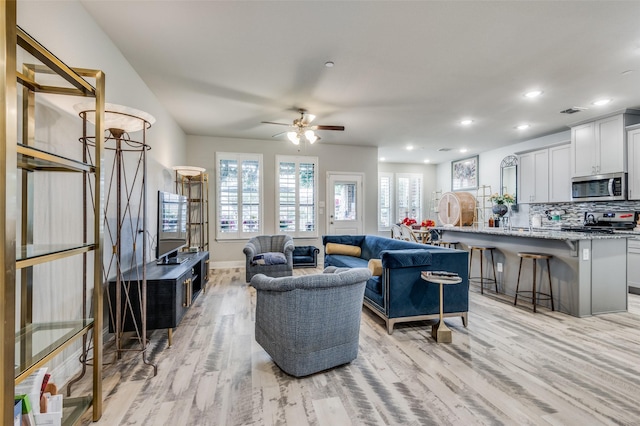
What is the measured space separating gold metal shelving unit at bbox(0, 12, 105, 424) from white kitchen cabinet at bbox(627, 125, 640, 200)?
21.5 feet

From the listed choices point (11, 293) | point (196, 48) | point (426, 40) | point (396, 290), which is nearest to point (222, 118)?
point (196, 48)

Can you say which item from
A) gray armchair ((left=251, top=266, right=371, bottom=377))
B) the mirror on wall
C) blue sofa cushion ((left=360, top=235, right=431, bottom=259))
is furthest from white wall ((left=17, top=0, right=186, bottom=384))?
the mirror on wall

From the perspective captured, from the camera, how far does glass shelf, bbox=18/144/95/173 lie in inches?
45.8

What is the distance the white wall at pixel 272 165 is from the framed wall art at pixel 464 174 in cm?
295

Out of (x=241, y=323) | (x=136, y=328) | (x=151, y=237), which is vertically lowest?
(x=241, y=323)

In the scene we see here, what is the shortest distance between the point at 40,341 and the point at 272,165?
5.54m

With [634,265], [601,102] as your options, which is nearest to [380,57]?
[601,102]

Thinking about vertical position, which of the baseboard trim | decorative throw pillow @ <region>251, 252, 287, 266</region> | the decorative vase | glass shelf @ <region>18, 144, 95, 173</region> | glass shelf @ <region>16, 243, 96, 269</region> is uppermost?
glass shelf @ <region>18, 144, 95, 173</region>

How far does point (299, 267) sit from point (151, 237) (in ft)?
9.60

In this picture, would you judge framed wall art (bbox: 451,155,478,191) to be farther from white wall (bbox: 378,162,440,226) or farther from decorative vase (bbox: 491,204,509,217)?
decorative vase (bbox: 491,204,509,217)

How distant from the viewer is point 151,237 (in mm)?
3930

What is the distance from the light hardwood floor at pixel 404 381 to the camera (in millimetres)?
1793

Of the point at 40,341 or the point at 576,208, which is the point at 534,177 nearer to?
the point at 576,208

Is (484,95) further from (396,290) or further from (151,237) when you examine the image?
(151,237)
